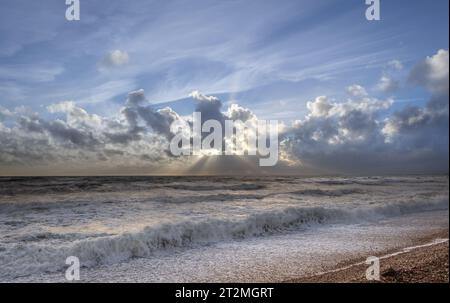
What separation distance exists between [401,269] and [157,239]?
7643mm

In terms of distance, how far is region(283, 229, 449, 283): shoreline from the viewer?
265 inches

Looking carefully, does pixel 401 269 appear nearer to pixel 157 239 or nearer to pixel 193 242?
pixel 193 242

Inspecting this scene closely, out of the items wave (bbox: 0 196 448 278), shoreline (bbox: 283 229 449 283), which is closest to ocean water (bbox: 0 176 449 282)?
wave (bbox: 0 196 448 278)

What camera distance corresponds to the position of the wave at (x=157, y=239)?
9.59 meters

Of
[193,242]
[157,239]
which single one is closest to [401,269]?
[193,242]

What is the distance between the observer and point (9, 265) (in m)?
9.25

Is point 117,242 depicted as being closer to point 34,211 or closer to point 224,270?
point 224,270

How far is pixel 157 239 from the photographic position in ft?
38.6

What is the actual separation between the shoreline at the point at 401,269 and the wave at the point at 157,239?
17.2 ft

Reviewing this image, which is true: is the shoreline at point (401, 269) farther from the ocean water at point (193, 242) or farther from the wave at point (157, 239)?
the wave at point (157, 239)

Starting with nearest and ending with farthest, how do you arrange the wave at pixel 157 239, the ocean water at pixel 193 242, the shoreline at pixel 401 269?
the shoreline at pixel 401 269 → the ocean water at pixel 193 242 → the wave at pixel 157 239

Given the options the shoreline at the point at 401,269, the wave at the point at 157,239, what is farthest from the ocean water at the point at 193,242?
the shoreline at the point at 401,269

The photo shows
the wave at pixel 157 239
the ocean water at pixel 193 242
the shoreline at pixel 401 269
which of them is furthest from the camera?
the wave at pixel 157 239
